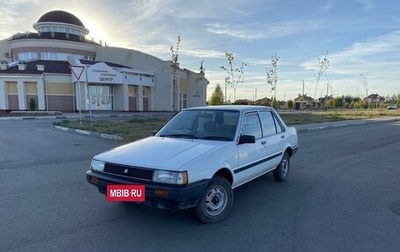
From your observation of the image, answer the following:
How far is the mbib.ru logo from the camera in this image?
12.0ft

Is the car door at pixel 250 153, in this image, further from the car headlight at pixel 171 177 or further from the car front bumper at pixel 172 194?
the car headlight at pixel 171 177

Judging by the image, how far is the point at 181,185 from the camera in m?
3.57

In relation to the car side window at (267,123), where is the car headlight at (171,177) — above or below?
below

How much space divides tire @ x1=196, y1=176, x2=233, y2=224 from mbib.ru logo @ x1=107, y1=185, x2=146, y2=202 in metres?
0.81

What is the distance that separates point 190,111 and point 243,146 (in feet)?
4.46

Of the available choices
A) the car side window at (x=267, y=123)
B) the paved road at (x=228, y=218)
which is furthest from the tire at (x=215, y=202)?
the car side window at (x=267, y=123)

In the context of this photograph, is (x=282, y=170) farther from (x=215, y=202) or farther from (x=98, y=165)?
(x=98, y=165)

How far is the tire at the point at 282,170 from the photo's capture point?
6.24 m

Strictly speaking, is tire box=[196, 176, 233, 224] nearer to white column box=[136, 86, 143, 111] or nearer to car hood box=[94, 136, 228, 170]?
car hood box=[94, 136, 228, 170]

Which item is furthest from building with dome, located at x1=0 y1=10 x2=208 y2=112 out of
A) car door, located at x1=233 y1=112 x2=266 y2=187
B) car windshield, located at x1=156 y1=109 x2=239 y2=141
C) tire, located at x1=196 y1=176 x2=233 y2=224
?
tire, located at x1=196 y1=176 x2=233 y2=224

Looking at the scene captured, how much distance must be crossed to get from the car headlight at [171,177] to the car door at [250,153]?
111 centimetres

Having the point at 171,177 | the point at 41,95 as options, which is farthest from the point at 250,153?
the point at 41,95

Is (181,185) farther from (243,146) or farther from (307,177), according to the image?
(307,177)

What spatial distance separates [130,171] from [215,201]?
1.31m
